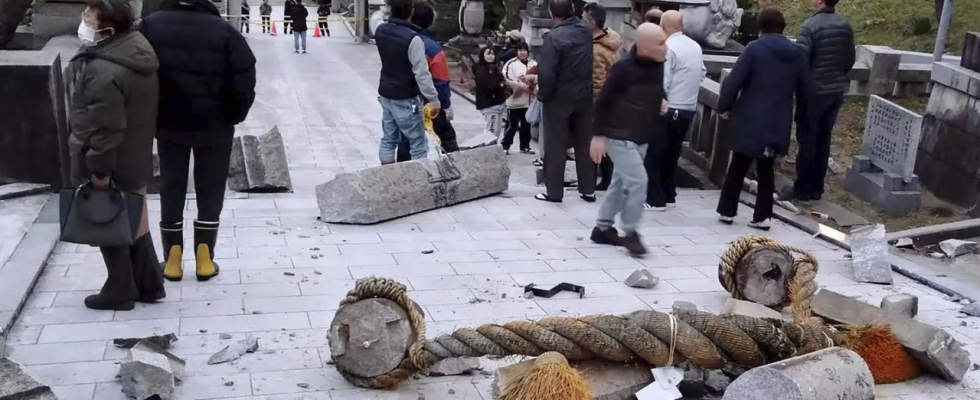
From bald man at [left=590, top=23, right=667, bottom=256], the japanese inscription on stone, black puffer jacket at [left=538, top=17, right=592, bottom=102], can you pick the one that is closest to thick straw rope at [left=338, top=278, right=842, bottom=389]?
bald man at [left=590, top=23, right=667, bottom=256]

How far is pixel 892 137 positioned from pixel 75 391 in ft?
23.5

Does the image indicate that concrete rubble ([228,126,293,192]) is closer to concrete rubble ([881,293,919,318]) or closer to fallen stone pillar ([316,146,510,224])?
fallen stone pillar ([316,146,510,224])

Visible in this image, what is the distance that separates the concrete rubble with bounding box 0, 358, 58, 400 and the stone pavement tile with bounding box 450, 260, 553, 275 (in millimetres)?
2717

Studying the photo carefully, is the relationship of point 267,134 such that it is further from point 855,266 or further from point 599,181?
point 855,266

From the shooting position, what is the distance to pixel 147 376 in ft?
12.9

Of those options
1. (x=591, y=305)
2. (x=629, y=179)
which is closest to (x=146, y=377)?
(x=591, y=305)

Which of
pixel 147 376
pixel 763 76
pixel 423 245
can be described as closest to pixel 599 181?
pixel 763 76

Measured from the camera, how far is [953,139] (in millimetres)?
8836

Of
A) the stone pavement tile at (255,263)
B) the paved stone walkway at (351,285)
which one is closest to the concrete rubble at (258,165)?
the paved stone walkway at (351,285)

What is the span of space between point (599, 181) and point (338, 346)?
4930mm

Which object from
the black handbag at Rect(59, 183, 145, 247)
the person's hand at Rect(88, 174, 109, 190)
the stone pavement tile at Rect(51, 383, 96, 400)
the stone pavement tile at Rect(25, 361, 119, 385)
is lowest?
the stone pavement tile at Rect(25, 361, 119, 385)

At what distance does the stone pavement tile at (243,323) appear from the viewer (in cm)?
479

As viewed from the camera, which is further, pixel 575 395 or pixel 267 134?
pixel 267 134

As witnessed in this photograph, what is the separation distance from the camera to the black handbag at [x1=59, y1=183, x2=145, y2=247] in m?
4.65
